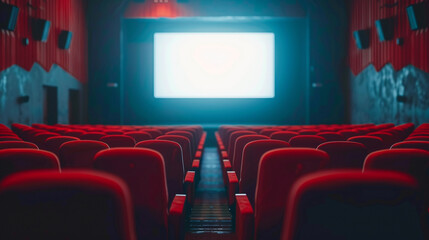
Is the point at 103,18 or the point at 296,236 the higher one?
the point at 103,18

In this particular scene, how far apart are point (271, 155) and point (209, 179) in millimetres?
3278

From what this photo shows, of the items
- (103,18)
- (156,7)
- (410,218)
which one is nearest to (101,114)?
(103,18)

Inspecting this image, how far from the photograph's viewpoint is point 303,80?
1252cm

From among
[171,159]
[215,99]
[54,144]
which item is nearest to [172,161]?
[171,159]

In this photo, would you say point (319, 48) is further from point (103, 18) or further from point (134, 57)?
point (103, 18)

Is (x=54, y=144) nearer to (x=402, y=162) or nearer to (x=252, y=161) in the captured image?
(x=252, y=161)

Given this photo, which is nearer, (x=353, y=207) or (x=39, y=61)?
(x=353, y=207)

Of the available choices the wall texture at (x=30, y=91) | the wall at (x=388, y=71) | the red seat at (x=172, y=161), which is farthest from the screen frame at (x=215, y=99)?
the red seat at (x=172, y=161)

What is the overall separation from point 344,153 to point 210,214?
140 centimetres

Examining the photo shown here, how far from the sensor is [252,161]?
238 centimetres

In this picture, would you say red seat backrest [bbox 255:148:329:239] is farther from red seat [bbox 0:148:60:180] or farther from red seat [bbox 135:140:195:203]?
red seat [bbox 135:140:195:203]

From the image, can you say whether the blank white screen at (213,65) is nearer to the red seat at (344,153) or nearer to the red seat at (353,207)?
the red seat at (344,153)

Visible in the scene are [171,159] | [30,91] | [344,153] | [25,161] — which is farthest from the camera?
[30,91]

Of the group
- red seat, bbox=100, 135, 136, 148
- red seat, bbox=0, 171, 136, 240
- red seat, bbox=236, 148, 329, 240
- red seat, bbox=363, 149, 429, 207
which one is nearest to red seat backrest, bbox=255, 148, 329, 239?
red seat, bbox=236, 148, 329, 240
